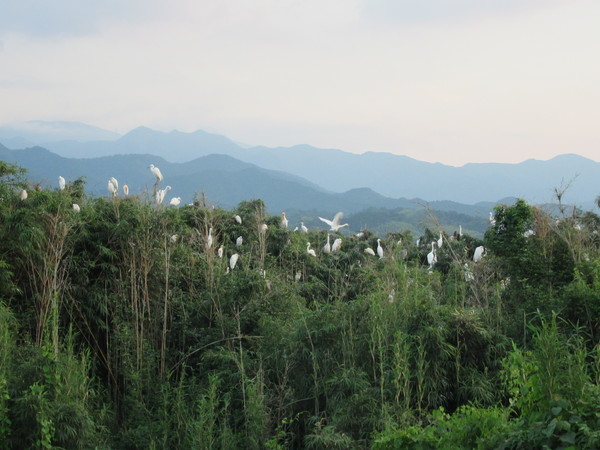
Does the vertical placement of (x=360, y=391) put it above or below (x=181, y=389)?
above

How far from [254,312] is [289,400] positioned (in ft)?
4.39

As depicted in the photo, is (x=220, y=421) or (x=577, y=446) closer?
(x=577, y=446)

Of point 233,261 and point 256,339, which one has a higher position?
point 233,261

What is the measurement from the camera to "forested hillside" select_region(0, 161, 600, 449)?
4852mm

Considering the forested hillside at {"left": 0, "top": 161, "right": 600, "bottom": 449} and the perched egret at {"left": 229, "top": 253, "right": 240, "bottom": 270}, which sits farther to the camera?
the perched egret at {"left": 229, "top": 253, "right": 240, "bottom": 270}

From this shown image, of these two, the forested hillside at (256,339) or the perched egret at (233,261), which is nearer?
the forested hillside at (256,339)

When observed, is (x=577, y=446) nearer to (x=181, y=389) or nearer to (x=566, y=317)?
(x=566, y=317)

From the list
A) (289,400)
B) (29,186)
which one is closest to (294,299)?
(289,400)

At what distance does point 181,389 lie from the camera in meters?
6.10

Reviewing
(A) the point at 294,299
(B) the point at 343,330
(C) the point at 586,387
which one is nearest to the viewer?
(C) the point at 586,387

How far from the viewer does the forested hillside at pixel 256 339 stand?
15.9ft

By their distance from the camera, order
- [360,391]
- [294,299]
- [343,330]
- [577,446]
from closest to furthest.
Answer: [577,446], [360,391], [343,330], [294,299]

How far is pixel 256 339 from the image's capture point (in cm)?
669

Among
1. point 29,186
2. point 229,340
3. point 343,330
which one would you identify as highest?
point 29,186
